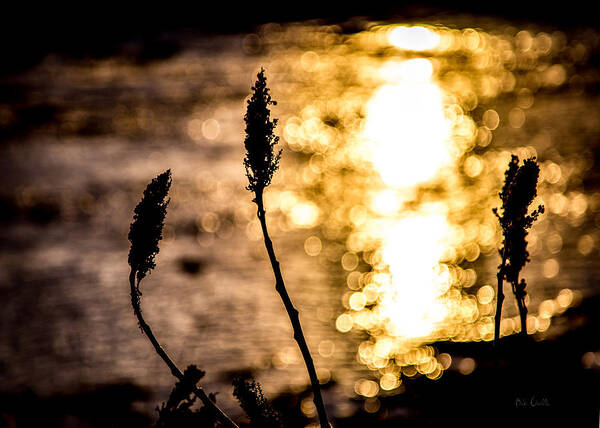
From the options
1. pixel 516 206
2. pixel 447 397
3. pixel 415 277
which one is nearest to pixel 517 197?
pixel 516 206

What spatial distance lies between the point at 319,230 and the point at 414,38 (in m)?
12.4

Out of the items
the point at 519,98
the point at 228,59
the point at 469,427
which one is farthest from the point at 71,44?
the point at 469,427

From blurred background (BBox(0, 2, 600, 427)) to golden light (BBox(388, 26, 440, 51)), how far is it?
0.24m

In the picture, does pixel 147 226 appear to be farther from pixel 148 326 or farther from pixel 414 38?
pixel 414 38

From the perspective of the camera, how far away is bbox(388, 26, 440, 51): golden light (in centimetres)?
1987

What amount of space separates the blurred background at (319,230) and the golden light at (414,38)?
0.24 metres

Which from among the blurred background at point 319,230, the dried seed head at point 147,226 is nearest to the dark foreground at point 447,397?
the blurred background at point 319,230

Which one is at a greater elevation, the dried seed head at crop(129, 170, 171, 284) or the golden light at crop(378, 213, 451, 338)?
the golden light at crop(378, 213, 451, 338)

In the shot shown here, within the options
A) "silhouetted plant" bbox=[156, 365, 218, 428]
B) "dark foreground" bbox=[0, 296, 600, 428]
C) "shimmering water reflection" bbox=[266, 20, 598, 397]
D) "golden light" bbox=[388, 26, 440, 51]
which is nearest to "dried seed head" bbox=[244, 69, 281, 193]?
"silhouetted plant" bbox=[156, 365, 218, 428]

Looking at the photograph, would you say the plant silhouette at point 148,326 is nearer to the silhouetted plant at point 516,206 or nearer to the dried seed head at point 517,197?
the silhouetted plant at point 516,206

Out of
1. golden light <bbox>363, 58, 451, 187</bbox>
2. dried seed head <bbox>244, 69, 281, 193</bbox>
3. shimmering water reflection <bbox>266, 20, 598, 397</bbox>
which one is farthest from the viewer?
golden light <bbox>363, 58, 451, 187</bbox>

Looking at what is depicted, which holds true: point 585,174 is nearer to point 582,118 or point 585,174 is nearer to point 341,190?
point 582,118

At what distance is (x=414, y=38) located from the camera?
69.1 feet

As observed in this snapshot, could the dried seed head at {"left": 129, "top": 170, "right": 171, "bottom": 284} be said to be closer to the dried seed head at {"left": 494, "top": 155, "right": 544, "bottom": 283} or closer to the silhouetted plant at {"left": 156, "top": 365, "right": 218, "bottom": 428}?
the silhouetted plant at {"left": 156, "top": 365, "right": 218, "bottom": 428}
